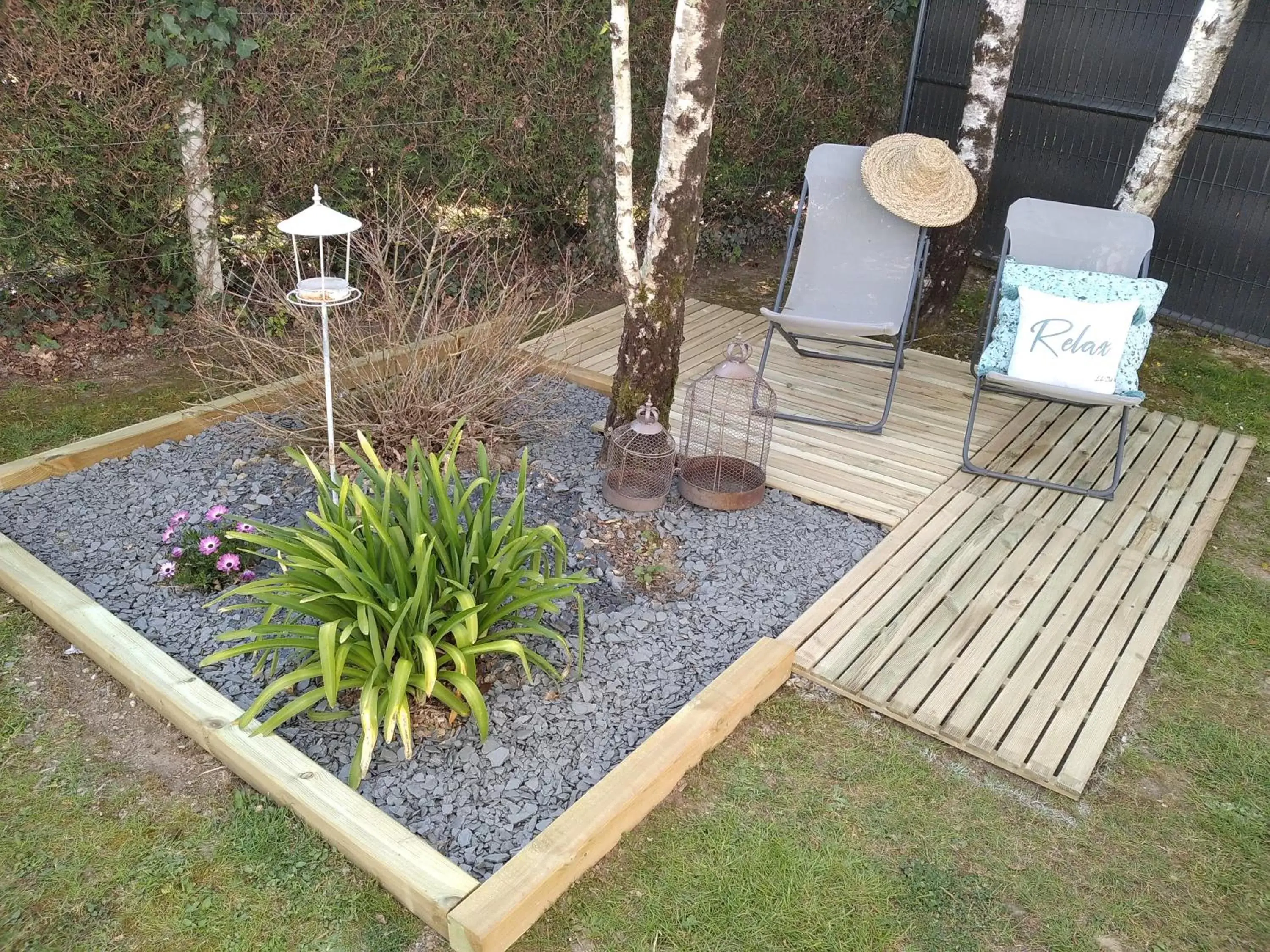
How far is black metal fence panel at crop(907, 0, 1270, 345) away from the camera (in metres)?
5.52

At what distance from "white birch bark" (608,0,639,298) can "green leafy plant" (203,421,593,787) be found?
107 centimetres

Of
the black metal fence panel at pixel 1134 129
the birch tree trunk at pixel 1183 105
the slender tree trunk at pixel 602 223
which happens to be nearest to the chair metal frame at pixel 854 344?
the birch tree trunk at pixel 1183 105

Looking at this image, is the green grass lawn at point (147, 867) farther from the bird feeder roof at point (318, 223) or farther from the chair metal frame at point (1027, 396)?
the chair metal frame at point (1027, 396)

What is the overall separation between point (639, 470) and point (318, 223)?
136 cm

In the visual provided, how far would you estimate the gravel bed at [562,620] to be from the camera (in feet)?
7.48

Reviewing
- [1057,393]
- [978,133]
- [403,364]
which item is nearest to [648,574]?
[403,364]

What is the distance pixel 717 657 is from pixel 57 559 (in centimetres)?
211

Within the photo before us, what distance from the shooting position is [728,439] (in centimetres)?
398

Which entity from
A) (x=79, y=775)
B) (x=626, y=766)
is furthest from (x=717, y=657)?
(x=79, y=775)

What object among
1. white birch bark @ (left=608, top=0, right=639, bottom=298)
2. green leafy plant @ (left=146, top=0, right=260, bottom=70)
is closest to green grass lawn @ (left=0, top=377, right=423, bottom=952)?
white birch bark @ (left=608, top=0, right=639, bottom=298)

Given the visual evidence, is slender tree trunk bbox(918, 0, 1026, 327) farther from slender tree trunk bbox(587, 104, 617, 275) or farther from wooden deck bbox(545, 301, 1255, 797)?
slender tree trunk bbox(587, 104, 617, 275)

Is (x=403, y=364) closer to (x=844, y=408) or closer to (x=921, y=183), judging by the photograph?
(x=844, y=408)

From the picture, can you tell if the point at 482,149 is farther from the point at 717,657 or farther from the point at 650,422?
the point at 717,657

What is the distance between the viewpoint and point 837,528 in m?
3.43
